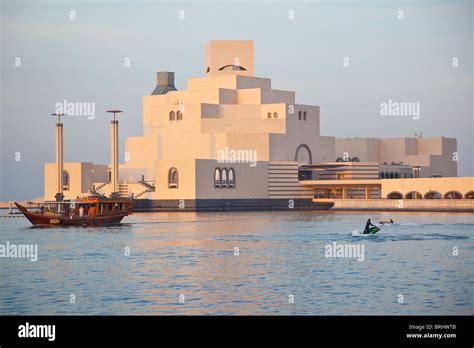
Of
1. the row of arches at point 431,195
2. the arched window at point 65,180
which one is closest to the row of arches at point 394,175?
the row of arches at point 431,195

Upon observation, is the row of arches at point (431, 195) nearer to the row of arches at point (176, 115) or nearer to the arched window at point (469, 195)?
the arched window at point (469, 195)

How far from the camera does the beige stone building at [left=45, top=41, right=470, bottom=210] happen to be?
11581 cm

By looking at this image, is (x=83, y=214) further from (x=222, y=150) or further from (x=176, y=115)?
(x=176, y=115)

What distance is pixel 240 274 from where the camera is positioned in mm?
42969

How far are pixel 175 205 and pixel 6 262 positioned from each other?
208 ft

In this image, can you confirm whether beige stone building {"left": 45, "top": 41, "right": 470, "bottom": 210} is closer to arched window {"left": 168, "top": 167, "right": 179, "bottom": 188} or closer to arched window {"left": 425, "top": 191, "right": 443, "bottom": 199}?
arched window {"left": 168, "top": 167, "right": 179, "bottom": 188}

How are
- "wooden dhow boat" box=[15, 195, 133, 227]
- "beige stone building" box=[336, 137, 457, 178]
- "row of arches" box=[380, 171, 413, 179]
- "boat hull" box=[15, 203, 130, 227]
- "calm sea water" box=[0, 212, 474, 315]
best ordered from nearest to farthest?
1. "calm sea water" box=[0, 212, 474, 315]
2. "boat hull" box=[15, 203, 130, 227]
3. "wooden dhow boat" box=[15, 195, 133, 227]
4. "row of arches" box=[380, 171, 413, 179]
5. "beige stone building" box=[336, 137, 457, 178]

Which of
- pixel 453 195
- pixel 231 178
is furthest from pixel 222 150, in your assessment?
pixel 453 195

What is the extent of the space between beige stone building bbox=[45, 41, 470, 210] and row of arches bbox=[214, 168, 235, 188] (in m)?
0.12

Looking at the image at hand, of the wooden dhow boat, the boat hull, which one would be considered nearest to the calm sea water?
the boat hull

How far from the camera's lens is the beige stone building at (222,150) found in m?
116

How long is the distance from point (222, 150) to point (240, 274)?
7648 centimetres
